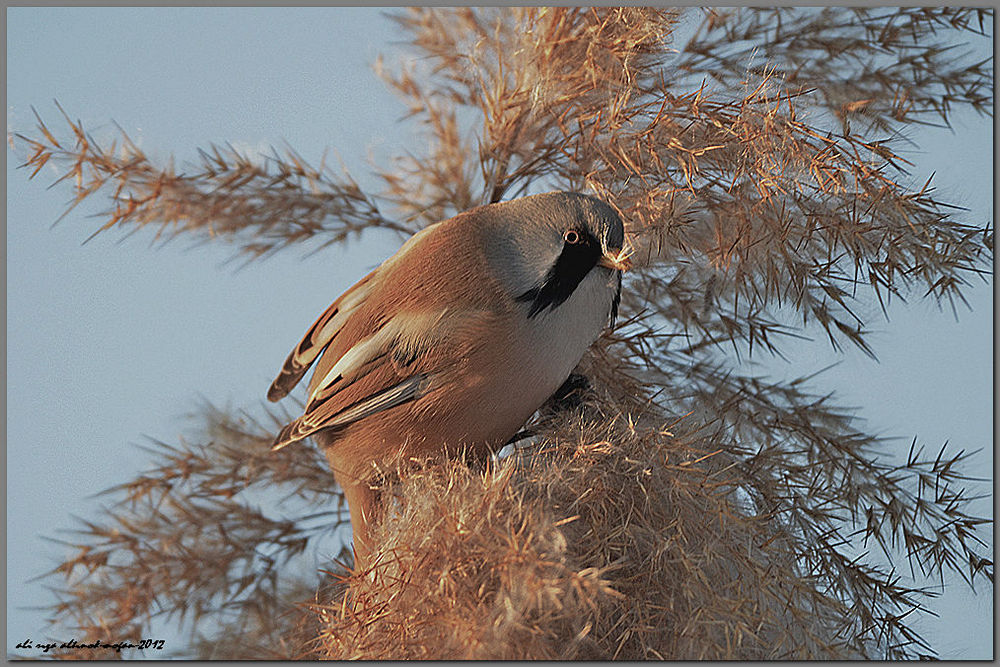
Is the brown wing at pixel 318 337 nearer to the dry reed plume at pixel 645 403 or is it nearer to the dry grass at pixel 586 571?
the dry reed plume at pixel 645 403

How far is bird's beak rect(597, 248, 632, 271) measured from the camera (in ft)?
1.70

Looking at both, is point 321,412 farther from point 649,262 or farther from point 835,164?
point 835,164

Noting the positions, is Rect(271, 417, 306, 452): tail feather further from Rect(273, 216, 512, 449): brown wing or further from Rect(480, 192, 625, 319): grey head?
Rect(480, 192, 625, 319): grey head

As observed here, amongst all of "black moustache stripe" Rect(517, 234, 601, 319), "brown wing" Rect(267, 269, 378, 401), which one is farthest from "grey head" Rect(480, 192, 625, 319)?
"brown wing" Rect(267, 269, 378, 401)

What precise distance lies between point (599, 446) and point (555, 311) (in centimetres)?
10

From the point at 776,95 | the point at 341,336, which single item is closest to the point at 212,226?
the point at 341,336

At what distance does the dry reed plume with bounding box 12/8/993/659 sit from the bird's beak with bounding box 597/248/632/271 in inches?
2.7

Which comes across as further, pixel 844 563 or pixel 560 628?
pixel 844 563

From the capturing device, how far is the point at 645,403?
61 centimetres

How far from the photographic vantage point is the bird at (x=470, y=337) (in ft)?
1.77

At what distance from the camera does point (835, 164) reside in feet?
1.79

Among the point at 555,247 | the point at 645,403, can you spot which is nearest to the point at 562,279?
the point at 555,247

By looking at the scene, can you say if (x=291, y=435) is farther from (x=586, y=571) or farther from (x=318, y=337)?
(x=586, y=571)

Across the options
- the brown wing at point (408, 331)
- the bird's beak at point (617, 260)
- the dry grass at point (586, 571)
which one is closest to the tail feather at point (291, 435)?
the brown wing at point (408, 331)
